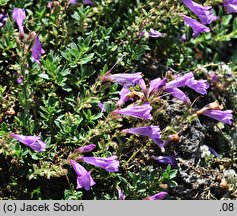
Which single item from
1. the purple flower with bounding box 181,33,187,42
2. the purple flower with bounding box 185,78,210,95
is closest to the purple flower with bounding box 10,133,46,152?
the purple flower with bounding box 185,78,210,95

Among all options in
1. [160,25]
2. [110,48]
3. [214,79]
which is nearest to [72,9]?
[110,48]

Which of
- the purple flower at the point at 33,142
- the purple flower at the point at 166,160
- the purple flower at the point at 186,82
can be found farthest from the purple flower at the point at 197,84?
the purple flower at the point at 33,142

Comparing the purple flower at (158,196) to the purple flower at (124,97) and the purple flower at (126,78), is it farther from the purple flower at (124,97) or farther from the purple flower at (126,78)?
the purple flower at (126,78)

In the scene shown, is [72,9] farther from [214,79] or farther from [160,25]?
[214,79]

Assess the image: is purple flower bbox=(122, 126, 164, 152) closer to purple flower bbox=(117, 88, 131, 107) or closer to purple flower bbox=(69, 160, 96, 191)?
purple flower bbox=(117, 88, 131, 107)

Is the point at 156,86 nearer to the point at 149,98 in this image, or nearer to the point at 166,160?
the point at 149,98

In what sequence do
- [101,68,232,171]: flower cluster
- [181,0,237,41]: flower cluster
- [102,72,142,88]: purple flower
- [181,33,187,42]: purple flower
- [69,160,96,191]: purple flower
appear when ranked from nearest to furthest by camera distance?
[69,160,96,191]: purple flower → [101,68,232,171]: flower cluster → [102,72,142,88]: purple flower → [181,0,237,41]: flower cluster → [181,33,187,42]: purple flower

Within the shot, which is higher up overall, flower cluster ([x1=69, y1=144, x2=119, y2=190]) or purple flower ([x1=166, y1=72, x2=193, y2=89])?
purple flower ([x1=166, y1=72, x2=193, y2=89])

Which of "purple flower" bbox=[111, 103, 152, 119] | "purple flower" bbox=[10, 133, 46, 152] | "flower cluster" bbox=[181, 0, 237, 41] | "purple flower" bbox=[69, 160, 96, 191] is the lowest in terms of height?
"purple flower" bbox=[69, 160, 96, 191]
